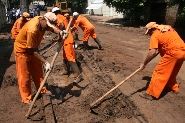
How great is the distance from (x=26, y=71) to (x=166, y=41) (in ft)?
10.0

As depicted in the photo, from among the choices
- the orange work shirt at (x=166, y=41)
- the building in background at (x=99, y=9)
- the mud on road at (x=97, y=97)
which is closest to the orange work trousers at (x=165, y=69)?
the orange work shirt at (x=166, y=41)

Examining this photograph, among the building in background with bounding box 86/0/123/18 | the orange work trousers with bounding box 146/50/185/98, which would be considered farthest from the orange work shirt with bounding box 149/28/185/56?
the building in background with bounding box 86/0/123/18

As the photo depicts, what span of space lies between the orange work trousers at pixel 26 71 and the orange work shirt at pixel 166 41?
2531 millimetres

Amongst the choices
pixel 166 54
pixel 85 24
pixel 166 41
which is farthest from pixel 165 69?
pixel 85 24

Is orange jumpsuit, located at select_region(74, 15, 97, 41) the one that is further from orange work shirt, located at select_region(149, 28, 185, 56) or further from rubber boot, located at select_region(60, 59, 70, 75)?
orange work shirt, located at select_region(149, 28, 185, 56)

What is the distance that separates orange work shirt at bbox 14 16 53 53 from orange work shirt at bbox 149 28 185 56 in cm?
217

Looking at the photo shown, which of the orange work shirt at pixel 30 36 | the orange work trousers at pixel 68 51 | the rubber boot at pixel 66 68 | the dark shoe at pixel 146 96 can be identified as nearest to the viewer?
the orange work shirt at pixel 30 36

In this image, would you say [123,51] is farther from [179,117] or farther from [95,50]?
[179,117]

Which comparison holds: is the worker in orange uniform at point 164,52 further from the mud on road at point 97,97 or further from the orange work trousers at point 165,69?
the mud on road at point 97,97

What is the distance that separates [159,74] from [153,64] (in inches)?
119

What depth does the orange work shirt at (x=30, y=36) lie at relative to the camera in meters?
4.26

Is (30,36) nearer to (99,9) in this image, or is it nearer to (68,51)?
(68,51)

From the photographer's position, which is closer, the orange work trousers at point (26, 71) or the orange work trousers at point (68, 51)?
the orange work trousers at point (26, 71)

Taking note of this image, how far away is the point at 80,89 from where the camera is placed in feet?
19.4
